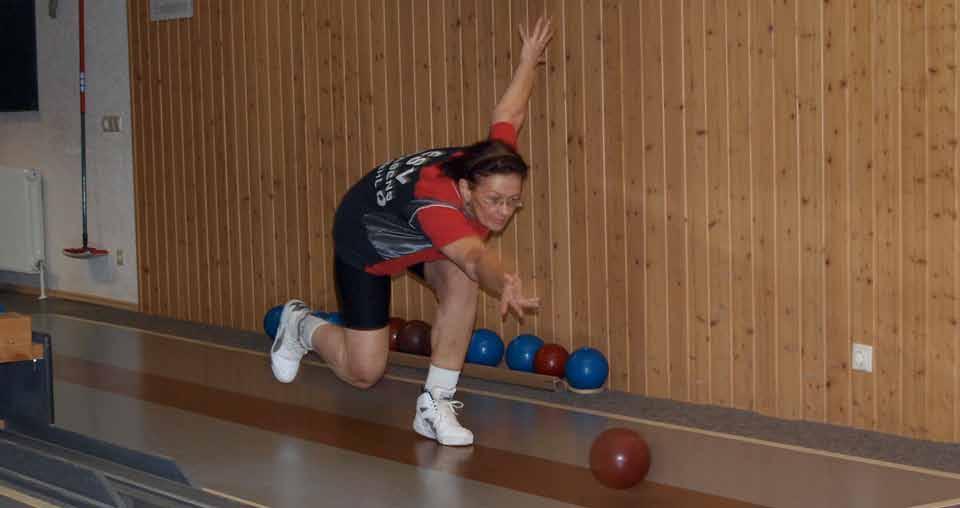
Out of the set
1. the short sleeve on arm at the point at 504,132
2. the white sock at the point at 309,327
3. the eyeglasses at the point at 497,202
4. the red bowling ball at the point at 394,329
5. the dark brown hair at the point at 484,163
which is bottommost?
the red bowling ball at the point at 394,329

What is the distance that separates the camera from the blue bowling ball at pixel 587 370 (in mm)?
5512

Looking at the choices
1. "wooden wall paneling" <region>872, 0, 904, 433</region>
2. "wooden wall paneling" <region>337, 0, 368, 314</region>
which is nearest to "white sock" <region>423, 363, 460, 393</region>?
"wooden wall paneling" <region>872, 0, 904, 433</region>

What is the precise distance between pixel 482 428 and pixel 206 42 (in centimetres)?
389

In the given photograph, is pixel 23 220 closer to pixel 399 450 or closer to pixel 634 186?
pixel 634 186

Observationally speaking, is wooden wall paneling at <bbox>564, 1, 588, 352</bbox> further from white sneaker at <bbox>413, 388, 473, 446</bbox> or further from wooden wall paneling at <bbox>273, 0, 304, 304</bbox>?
wooden wall paneling at <bbox>273, 0, 304, 304</bbox>

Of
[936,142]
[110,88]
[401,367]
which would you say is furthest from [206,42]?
[936,142]

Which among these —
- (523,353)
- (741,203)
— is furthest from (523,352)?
(741,203)

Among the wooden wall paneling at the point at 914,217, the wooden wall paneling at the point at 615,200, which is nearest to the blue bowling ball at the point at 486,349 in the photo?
the wooden wall paneling at the point at 615,200

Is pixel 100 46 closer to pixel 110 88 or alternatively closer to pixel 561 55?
pixel 110 88

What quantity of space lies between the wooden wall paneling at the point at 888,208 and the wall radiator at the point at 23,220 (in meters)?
6.47

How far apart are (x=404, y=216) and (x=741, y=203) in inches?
63.9

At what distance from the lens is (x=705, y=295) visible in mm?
5277

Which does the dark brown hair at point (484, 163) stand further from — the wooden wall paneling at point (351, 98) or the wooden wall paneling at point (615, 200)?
the wooden wall paneling at point (351, 98)

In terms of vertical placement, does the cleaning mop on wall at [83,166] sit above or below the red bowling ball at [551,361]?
above
